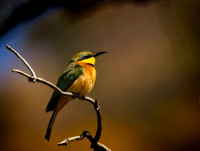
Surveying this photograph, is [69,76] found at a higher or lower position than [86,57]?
lower

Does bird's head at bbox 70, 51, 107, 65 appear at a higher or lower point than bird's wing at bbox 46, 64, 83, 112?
higher

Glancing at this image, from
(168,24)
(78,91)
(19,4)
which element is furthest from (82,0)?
(78,91)

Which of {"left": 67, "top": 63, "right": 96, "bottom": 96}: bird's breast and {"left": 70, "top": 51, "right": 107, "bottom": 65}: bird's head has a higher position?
{"left": 70, "top": 51, "right": 107, "bottom": 65}: bird's head

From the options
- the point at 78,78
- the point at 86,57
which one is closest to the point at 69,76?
the point at 78,78

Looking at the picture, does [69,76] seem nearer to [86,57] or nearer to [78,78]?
[78,78]

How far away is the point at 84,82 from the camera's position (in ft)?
6.97

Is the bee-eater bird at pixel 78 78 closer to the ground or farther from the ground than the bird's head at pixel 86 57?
closer to the ground

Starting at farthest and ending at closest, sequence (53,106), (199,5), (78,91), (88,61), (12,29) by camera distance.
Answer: (199,5) → (12,29) → (88,61) → (78,91) → (53,106)

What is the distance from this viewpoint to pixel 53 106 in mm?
1865

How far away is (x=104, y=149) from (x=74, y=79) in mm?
950

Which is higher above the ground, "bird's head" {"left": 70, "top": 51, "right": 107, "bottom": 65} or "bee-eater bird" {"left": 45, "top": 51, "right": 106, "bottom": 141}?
"bird's head" {"left": 70, "top": 51, "right": 107, "bottom": 65}

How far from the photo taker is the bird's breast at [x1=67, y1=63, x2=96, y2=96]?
81.8 inches

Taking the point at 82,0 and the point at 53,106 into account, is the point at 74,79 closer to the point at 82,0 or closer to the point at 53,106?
the point at 53,106

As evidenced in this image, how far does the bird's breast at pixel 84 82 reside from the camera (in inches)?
81.8
